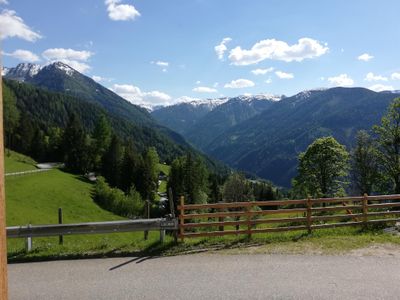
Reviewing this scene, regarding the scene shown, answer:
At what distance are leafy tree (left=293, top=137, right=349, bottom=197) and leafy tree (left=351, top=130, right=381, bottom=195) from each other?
4.96 feet

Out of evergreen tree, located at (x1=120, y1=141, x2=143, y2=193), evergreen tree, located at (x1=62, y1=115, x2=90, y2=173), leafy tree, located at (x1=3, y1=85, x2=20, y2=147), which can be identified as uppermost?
leafy tree, located at (x1=3, y1=85, x2=20, y2=147)

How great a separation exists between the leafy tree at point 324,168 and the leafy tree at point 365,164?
1513mm

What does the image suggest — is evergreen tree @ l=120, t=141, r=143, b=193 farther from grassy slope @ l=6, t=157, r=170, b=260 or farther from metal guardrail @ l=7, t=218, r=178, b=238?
metal guardrail @ l=7, t=218, r=178, b=238

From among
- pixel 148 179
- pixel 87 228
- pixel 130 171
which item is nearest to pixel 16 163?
pixel 130 171

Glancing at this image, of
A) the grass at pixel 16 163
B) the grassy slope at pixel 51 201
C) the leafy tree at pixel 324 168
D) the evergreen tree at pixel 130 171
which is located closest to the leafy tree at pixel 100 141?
the evergreen tree at pixel 130 171

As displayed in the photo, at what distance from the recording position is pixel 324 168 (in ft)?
174

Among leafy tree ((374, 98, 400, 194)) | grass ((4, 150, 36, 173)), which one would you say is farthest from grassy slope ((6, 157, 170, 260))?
leafy tree ((374, 98, 400, 194))

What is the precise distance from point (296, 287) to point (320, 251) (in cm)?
448

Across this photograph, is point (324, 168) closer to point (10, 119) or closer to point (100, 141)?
point (100, 141)

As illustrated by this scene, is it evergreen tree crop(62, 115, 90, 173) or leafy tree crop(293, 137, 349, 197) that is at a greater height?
evergreen tree crop(62, 115, 90, 173)

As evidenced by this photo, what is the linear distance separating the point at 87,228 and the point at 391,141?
40438 millimetres

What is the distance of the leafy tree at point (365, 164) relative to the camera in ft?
161

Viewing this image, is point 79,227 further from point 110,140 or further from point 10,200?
point 110,140

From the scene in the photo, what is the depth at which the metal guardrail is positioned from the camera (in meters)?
15.6
